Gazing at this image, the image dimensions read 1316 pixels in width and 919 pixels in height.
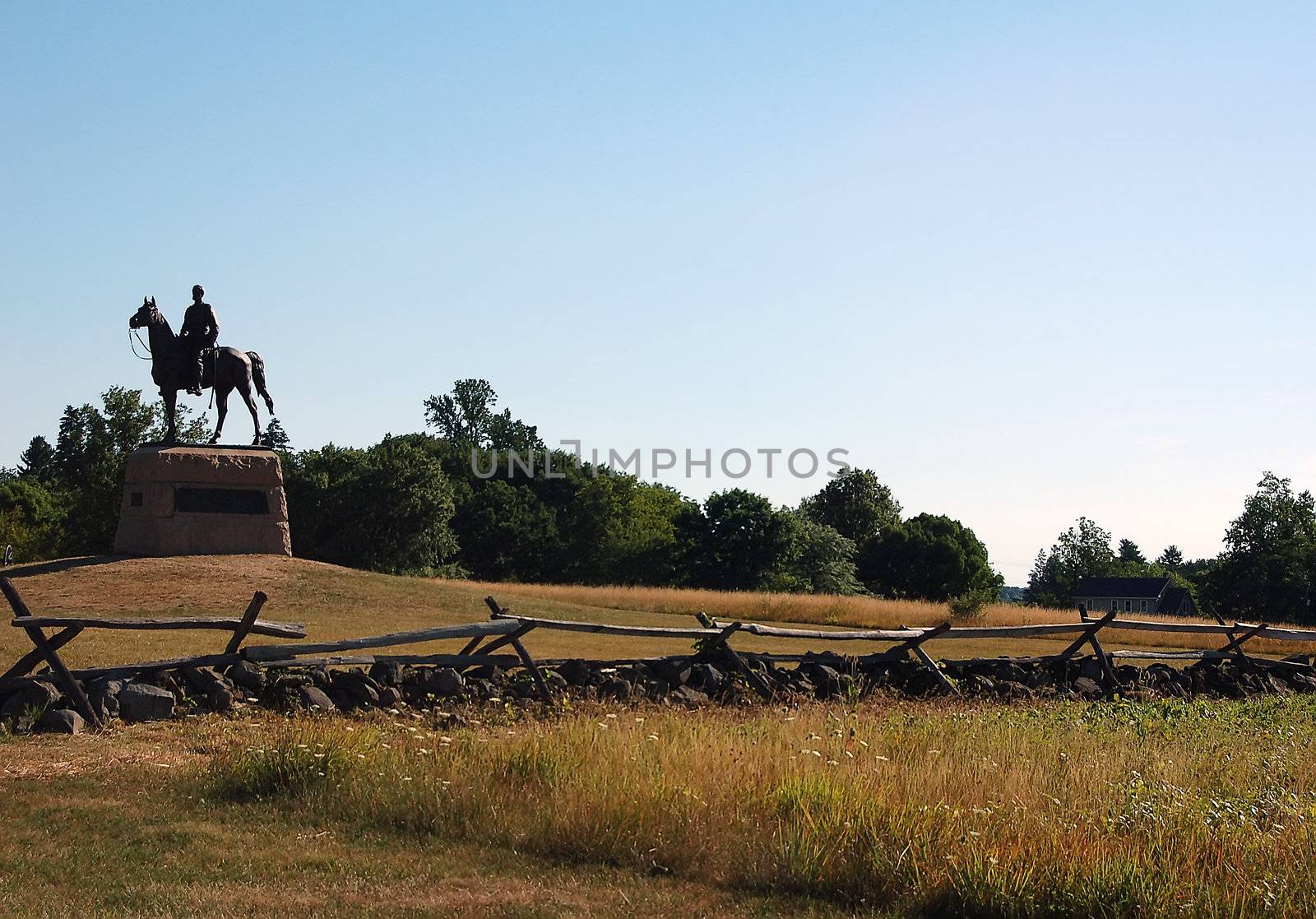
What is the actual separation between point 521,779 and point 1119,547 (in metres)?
191

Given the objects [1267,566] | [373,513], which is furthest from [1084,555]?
[373,513]

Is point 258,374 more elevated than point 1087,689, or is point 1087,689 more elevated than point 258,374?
point 258,374

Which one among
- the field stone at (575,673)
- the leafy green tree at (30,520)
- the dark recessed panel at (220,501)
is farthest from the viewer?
the leafy green tree at (30,520)

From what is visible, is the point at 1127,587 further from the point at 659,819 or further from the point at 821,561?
the point at 659,819

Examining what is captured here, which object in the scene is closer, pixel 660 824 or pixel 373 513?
pixel 660 824

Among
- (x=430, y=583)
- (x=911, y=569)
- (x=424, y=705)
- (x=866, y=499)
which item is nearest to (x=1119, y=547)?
(x=866, y=499)

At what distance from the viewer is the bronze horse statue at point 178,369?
32531 mm

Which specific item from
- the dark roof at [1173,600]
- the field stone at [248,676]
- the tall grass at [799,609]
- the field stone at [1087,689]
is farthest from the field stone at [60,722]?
the dark roof at [1173,600]

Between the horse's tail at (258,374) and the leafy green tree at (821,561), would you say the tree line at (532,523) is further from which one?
the horse's tail at (258,374)

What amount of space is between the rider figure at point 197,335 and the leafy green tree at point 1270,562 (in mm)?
63557

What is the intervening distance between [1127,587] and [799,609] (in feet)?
315

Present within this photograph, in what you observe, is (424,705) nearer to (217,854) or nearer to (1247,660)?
(217,854)

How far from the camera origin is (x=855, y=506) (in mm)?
114062

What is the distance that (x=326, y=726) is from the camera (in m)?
10.8
